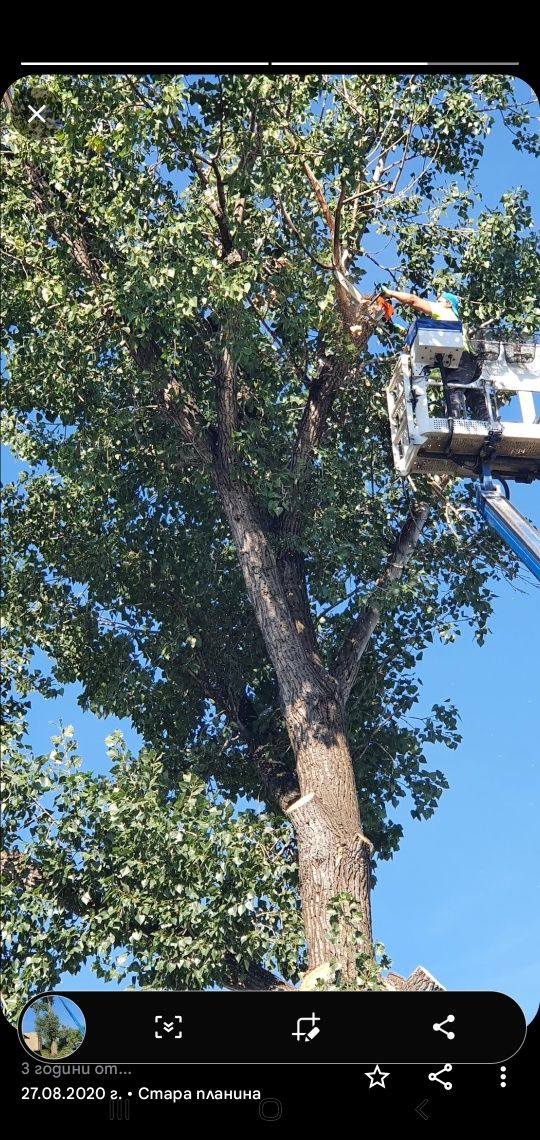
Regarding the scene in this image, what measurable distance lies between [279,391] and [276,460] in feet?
4.98

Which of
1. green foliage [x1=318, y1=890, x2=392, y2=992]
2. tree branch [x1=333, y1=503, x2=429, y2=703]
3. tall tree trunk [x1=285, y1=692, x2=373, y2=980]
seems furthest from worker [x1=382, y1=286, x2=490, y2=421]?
green foliage [x1=318, y1=890, x2=392, y2=992]

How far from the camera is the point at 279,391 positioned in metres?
14.1

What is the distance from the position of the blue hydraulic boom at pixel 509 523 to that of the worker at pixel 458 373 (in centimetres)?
53

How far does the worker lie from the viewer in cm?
1047

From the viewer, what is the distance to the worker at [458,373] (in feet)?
34.3
